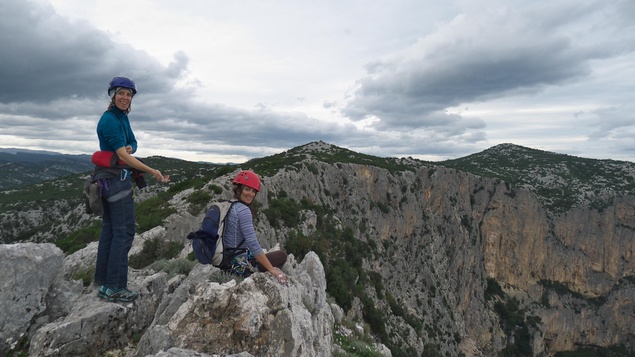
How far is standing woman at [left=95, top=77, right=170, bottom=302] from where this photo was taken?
6.18 metres

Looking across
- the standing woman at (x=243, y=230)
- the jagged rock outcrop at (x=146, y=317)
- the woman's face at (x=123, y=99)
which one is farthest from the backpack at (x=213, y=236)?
the woman's face at (x=123, y=99)

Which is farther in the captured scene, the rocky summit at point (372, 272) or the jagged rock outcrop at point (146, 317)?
the rocky summit at point (372, 272)

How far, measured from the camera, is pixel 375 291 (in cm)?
3919

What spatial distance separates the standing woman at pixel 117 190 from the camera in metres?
6.18

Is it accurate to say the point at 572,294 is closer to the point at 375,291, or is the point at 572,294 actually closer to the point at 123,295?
the point at 375,291

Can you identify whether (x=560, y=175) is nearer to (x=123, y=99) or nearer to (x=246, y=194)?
(x=246, y=194)

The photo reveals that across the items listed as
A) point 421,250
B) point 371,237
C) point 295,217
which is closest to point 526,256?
point 421,250

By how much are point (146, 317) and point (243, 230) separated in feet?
9.20

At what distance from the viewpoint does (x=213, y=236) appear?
6.62m

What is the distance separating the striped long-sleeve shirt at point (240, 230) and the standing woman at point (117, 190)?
4.70 ft

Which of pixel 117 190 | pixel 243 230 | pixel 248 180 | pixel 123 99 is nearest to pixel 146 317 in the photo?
pixel 117 190

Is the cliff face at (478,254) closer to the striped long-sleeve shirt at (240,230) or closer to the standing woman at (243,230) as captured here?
the standing woman at (243,230)

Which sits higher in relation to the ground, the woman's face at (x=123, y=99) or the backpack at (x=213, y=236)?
the woman's face at (x=123, y=99)

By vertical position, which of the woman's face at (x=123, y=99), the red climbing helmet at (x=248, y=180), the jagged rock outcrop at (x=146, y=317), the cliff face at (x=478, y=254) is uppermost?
the woman's face at (x=123, y=99)
